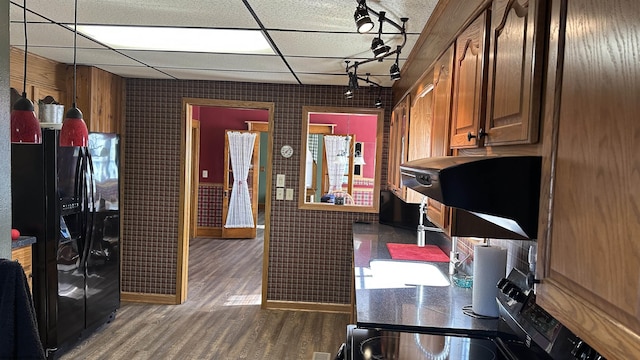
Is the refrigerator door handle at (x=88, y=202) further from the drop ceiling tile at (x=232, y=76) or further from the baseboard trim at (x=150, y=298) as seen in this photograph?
the baseboard trim at (x=150, y=298)

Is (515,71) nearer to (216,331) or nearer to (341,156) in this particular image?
(216,331)

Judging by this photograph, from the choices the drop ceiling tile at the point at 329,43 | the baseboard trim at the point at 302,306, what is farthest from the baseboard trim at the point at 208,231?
the drop ceiling tile at the point at 329,43

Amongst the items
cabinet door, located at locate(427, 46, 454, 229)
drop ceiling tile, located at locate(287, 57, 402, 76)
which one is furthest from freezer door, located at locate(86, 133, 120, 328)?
cabinet door, located at locate(427, 46, 454, 229)

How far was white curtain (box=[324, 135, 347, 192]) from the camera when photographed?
25.2 ft

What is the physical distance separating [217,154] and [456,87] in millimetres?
6731

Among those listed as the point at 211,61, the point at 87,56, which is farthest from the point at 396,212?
the point at 87,56

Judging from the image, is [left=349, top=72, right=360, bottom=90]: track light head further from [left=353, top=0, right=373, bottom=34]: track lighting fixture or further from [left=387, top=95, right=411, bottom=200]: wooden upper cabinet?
[left=353, top=0, right=373, bottom=34]: track lighting fixture

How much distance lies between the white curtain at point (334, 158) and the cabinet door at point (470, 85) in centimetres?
597

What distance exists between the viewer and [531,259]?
1614 millimetres

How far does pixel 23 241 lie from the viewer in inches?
110

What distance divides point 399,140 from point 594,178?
281 cm

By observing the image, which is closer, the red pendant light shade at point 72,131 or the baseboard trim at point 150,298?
the red pendant light shade at point 72,131

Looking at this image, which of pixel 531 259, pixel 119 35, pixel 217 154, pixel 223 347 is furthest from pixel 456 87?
pixel 217 154

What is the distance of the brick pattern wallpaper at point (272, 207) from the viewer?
4.41 metres
